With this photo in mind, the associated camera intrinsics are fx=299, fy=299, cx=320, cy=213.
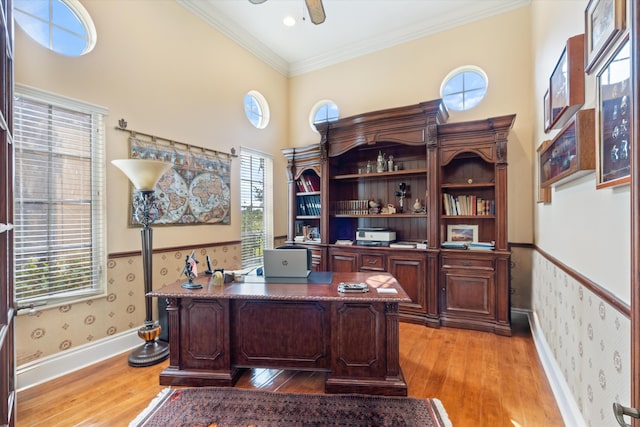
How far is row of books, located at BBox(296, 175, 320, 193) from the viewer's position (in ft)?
15.4

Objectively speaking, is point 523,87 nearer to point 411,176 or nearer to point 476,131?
point 476,131

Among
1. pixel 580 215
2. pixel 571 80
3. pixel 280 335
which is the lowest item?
pixel 280 335

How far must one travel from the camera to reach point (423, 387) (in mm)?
2227

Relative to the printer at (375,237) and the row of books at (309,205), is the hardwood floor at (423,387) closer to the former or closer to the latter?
the printer at (375,237)

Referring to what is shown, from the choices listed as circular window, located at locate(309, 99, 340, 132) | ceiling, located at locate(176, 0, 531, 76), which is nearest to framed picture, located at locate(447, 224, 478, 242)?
circular window, located at locate(309, 99, 340, 132)

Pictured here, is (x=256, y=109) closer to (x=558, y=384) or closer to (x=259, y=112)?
(x=259, y=112)

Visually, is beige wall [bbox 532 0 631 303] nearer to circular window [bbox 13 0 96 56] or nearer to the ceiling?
the ceiling

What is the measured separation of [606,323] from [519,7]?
3.93 meters

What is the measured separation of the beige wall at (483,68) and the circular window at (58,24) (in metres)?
3.21

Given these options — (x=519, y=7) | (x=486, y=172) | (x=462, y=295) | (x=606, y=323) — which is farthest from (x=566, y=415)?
(x=519, y=7)

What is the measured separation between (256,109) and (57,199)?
9.61 ft

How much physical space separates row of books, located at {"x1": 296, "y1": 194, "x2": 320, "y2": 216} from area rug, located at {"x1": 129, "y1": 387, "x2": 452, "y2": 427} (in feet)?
9.31

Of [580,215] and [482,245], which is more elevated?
[580,215]

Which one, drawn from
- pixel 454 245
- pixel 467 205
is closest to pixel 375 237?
pixel 454 245
